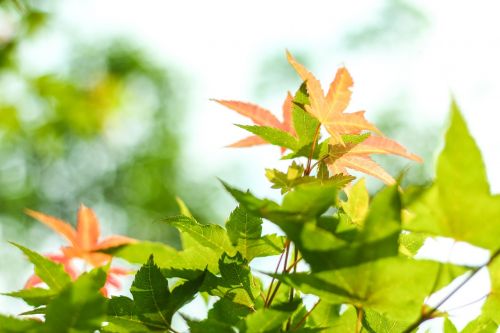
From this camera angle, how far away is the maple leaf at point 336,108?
0.74 m

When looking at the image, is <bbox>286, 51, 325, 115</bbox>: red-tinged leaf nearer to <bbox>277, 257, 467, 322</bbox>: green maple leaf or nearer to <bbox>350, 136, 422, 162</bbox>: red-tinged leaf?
<bbox>350, 136, 422, 162</bbox>: red-tinged leaf

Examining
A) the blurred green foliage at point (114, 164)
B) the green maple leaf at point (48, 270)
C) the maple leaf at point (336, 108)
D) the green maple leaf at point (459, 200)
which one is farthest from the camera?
the blurred green foliage at point (114, 164)

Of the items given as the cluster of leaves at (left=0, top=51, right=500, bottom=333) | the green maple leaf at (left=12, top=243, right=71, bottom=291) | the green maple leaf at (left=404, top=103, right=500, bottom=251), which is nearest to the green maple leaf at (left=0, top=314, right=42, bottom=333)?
the cluster of leaves at (left=0, top=51, right=500, bottom=333)

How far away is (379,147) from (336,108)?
84 mm

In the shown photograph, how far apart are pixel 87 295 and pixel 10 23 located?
357 centimetres

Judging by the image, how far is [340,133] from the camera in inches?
30.3

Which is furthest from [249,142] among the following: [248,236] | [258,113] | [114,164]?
[114,164]

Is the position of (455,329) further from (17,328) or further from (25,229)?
(25,229)

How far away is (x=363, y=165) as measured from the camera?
77 centimetres

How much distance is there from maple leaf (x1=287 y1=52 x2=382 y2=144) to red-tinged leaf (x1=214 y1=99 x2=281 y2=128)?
0.41ft

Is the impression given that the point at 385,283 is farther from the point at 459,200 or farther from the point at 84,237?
the point at 84,237

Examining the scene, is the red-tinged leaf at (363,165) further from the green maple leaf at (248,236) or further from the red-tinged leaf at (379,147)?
the green maple leaf at (248,236)

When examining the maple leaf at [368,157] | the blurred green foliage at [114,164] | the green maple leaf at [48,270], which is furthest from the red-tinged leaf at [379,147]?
the blurred green foliage at [114,164]

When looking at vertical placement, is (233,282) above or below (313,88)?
below
